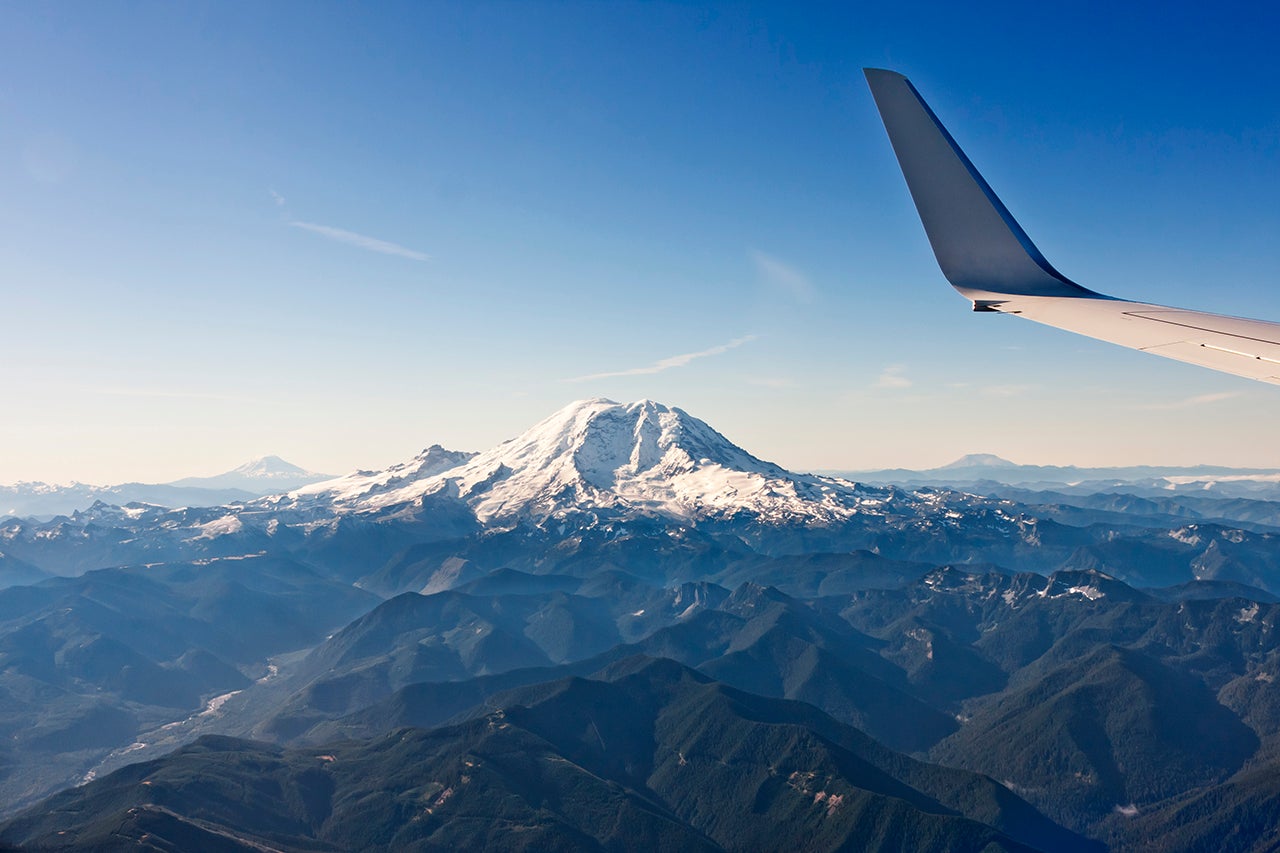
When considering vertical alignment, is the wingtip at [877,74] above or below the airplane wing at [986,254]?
above

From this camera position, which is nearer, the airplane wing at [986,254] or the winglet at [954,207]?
the airplane wing at [986,254]

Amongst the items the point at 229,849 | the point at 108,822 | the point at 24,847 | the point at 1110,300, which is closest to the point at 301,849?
the point at 229,849

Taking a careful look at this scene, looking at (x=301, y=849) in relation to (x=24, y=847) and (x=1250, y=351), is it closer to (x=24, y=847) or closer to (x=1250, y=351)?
(x=24, y=847)

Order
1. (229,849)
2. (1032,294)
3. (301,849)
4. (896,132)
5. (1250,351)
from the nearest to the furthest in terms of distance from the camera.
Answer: (1250,351) → (896,132) → (1032,294) → (229,849) → (301,849)

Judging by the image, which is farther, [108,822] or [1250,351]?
[108,822]
